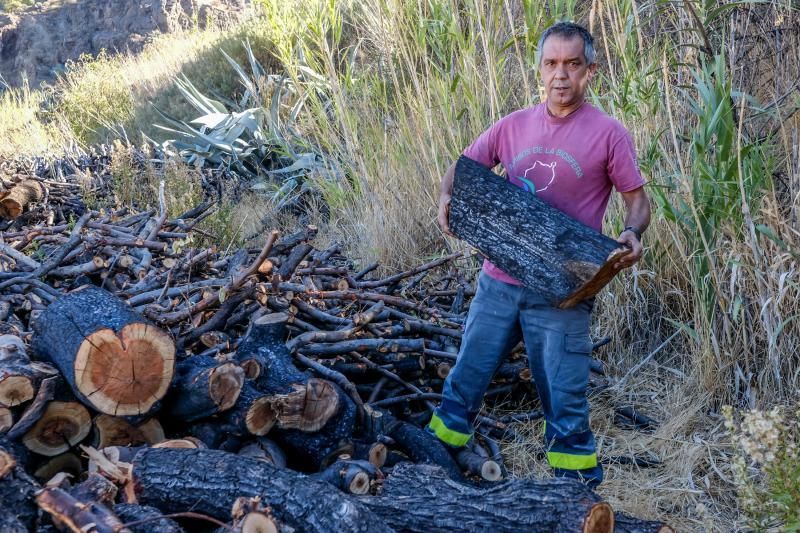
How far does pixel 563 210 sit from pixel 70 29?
23277 mm

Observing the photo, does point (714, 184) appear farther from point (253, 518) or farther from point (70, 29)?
point (70, 29)

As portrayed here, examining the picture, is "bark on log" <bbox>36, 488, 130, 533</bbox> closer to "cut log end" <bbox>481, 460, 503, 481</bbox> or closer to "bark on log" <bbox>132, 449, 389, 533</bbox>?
"bark on log" <bbox>132, 449, 389, 533</bbox>

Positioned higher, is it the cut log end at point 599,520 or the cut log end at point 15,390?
the cut log end at point 15,390

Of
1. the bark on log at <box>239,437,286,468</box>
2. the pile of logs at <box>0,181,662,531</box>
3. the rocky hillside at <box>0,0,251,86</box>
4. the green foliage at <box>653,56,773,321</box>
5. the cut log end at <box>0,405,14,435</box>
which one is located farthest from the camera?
the rocky hillside at <box>0,0,251,86</box>

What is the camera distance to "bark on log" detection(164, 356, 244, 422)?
281 cm

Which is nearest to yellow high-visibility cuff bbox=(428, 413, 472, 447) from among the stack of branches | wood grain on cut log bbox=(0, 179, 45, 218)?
the stack of branches

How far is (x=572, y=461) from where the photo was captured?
2.97 m

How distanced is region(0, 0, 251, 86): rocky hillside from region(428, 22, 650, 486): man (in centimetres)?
1837

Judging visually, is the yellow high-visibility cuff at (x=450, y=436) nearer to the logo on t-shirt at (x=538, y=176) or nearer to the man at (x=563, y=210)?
the man at (x=563, y=210)

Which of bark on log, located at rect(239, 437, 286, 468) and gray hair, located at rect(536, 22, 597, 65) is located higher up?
gray hair, located at rect(536, 22, 597, 65)

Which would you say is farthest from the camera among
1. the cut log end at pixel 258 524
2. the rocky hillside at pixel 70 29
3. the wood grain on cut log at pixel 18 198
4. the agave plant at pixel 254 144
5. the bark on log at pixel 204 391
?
the rocky hillside at pixel 70 29

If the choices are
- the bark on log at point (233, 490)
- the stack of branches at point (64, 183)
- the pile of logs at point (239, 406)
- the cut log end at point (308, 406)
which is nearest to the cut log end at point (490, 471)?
the pile of logs at point (239, 406)

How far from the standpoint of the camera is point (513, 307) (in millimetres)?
2998

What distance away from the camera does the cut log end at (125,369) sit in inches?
105
